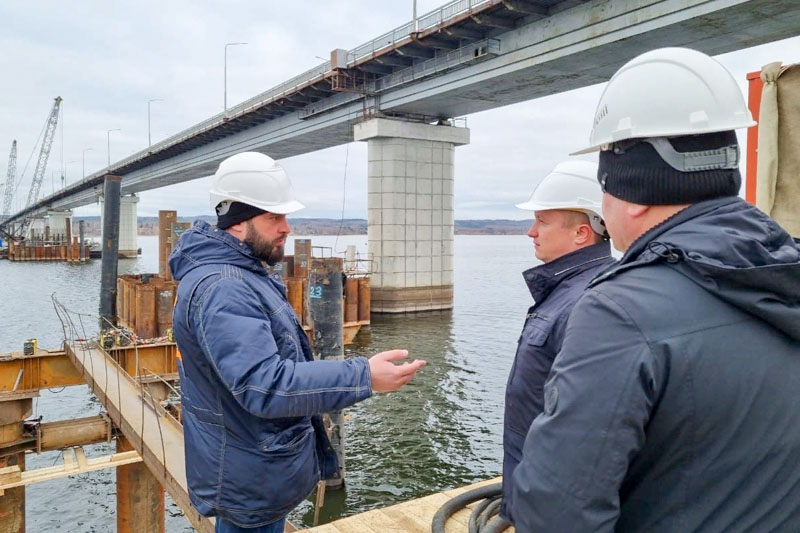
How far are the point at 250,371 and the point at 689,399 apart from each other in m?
1.76

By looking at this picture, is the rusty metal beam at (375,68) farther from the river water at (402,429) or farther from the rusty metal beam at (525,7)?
the river water at (402,429)

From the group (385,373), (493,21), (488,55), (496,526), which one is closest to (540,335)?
(385,373)

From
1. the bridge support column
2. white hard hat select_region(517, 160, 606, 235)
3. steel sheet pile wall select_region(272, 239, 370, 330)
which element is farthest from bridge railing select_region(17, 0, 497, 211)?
white hard hat select_region(517, 160, 606, 235)

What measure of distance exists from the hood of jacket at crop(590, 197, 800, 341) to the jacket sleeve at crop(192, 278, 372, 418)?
4.90 ft

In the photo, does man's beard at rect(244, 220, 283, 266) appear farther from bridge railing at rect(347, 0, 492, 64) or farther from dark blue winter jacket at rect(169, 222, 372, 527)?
bridge railing at rect(347, 0, 492, 64)

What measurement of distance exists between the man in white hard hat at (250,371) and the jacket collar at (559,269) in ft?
2.33

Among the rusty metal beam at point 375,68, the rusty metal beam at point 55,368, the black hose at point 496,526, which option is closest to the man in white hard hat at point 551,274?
the black hose at point 496,526

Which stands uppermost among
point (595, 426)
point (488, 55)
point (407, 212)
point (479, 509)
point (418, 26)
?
point (418, 26)

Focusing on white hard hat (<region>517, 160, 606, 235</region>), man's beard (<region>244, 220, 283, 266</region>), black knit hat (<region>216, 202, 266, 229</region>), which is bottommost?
man's beard (<region>244, 220, 283, 266</region>)

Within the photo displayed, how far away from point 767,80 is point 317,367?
289 cm

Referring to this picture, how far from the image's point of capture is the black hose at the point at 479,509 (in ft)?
10.4

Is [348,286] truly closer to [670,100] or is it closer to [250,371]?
[250,371]

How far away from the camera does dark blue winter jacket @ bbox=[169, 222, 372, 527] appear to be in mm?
2504

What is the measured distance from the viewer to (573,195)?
3074 mm
